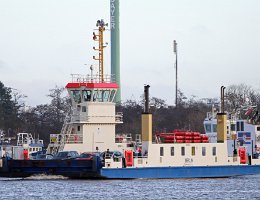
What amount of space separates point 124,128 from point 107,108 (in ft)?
142

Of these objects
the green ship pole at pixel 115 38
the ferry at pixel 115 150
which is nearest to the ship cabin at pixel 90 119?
the ferry at pixel 115 150

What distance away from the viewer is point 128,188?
252 feet

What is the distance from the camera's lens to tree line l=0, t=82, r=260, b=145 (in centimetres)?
13512

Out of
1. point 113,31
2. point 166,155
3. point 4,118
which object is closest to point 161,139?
point 166,155

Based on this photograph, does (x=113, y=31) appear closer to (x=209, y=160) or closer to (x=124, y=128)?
(x=124, y=128)

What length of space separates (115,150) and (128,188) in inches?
502

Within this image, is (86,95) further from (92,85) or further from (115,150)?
(115,150)

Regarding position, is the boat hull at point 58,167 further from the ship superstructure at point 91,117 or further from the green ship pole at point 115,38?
the green ship pole at point 115,38

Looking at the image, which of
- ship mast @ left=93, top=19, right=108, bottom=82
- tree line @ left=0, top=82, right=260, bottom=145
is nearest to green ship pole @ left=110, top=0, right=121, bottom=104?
tree line @ left=0, top=82, right=260, bottom=145

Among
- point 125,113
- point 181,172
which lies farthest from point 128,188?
point 125,113

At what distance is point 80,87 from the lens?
90.1 m

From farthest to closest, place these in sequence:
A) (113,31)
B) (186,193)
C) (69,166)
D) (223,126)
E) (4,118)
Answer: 1. (113,31)
2. (4,118)
3. (223,126)
4. (69,166)
5. (186,193)

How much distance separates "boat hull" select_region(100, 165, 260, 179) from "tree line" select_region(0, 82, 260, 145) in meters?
41.3

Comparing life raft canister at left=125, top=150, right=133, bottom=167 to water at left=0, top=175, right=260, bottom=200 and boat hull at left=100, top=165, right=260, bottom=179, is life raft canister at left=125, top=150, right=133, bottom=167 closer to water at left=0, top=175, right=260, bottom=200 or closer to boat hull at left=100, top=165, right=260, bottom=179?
boat hull at left=100, top=165, right=260, bottom=179
